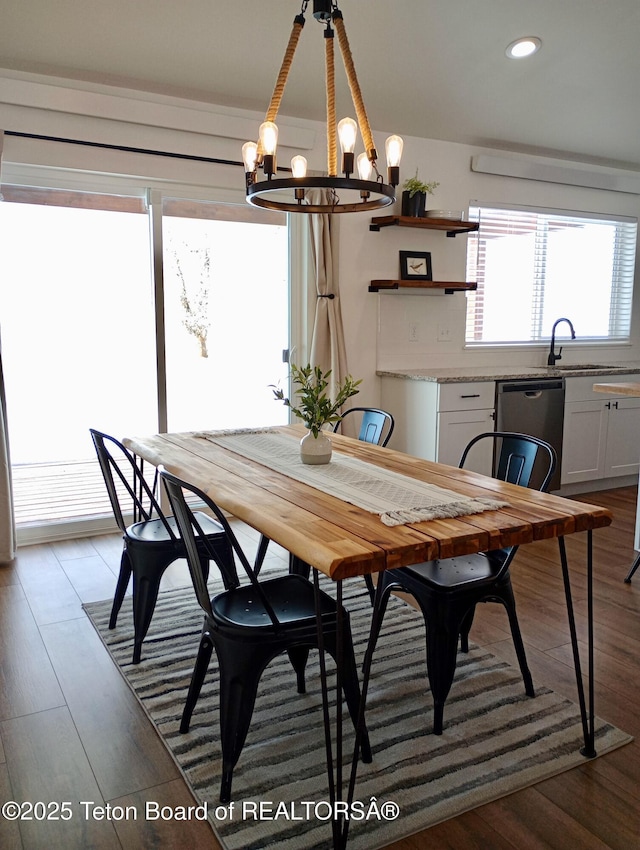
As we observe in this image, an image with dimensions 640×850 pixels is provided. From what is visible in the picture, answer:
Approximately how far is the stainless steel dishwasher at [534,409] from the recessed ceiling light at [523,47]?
75.4 inches

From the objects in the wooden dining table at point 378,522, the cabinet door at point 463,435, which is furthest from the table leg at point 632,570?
the cabinet door at point 463,435

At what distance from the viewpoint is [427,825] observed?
1.73 metres

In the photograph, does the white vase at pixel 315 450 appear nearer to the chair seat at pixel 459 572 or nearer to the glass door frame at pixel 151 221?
the chair seat at pixel 459 572

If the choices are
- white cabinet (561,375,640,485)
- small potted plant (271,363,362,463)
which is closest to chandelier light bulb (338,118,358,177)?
small potted plant (271,363,362,463)

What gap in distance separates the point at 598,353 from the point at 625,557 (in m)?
2.57

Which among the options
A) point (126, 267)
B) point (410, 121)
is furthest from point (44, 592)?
point (410, 121)

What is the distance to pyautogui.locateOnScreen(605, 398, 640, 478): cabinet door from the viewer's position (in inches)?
197

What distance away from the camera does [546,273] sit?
551cm

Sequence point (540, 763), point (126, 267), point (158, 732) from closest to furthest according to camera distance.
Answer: point (540, 763), point (158, 732), point (126, 267)

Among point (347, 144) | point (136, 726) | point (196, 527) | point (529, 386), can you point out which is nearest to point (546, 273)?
point (529, 386)

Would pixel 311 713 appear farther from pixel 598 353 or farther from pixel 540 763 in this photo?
pixel 598 353

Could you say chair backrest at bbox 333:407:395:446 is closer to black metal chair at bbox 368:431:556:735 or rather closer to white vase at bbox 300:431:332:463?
white vase at bbox 300:431:332:463

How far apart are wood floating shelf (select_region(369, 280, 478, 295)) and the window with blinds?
389 millimetres

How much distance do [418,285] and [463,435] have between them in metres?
1.07
